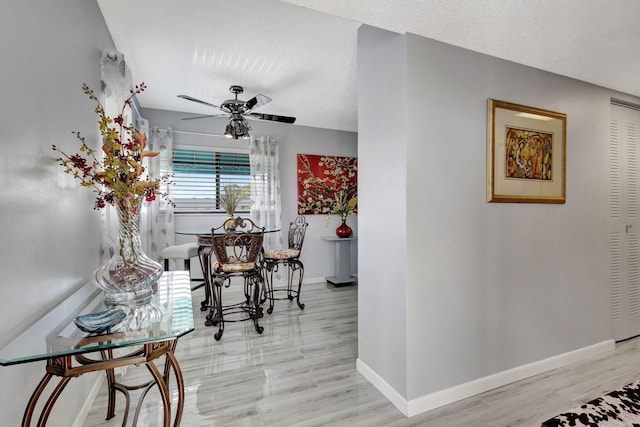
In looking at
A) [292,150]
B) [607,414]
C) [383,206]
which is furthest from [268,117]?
[607,414]

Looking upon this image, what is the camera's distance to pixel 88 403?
1.83 m

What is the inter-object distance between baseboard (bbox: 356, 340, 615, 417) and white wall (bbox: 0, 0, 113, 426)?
5.77 feet

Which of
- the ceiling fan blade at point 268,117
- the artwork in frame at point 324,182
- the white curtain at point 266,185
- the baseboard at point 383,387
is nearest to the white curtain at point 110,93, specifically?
the ceiling fan blade at point 268,117

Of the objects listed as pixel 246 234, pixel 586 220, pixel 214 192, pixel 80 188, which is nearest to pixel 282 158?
pixel 214 192

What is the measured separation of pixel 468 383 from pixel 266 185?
3.61 m

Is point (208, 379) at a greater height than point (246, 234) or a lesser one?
lesser

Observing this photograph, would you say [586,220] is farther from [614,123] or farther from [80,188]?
[80,188]

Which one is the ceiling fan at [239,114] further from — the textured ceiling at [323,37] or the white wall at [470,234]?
the white wall at [470,234]

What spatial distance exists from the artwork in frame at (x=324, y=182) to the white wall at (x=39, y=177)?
11.0 feet

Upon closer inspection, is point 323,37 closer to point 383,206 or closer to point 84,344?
point 383,206

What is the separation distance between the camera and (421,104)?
179cm

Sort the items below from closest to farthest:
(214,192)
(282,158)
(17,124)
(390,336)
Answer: (17,124) → (390,336) → (214,192) → (282,158)

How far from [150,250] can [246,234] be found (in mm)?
1869

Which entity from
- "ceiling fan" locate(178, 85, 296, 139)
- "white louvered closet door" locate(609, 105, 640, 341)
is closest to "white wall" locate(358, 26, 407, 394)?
"ceiling fan" locate(178, 85, 296, 139)
